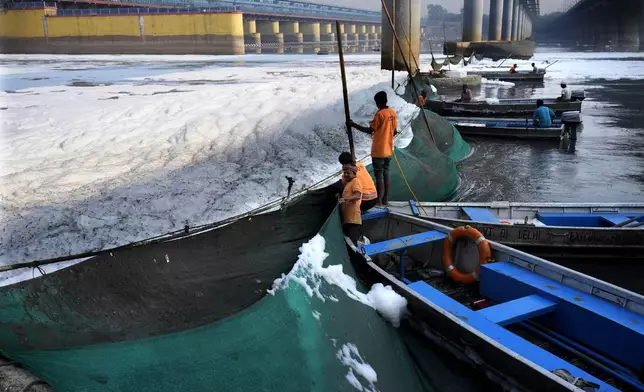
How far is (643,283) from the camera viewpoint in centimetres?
641

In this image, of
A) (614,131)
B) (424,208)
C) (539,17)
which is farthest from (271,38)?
(539,17)

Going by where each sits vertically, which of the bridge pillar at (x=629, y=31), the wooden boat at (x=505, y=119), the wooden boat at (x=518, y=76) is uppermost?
the bridge pillar at (x=629, y=31)

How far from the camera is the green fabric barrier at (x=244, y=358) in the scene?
2932mm

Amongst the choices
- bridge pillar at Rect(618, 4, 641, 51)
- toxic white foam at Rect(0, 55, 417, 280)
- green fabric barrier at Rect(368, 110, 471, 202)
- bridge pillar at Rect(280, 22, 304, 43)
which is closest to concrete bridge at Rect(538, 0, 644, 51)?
bridge pillar at Rect(618, 4, 641, 51)

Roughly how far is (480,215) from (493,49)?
5687cm

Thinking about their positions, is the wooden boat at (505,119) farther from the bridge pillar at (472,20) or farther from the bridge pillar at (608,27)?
the bridge pillar at (608,27)

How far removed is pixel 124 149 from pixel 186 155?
5.56 feet

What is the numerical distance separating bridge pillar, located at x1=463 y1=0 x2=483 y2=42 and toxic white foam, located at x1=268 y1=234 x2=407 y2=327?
2395 inches

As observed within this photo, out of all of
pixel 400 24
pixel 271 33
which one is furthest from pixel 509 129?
pixel 271 33

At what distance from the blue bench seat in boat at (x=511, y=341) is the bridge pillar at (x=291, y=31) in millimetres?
96140

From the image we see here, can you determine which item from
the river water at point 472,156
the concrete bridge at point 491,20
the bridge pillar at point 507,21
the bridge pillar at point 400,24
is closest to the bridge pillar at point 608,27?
the bridge pillar at point 507,21

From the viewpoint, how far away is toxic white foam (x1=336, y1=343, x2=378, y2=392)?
11.1ft

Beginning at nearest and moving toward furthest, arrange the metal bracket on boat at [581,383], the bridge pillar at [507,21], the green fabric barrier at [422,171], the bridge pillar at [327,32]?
the metal bracket on boat at [581,383]
the green fabric barrier at [422,171]
the bridge pillar at [507,21]
the bridge pillar at [327,32]

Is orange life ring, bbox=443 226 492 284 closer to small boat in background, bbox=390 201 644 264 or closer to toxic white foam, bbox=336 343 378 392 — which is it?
small boat in background, bbox=390 201 644 264
